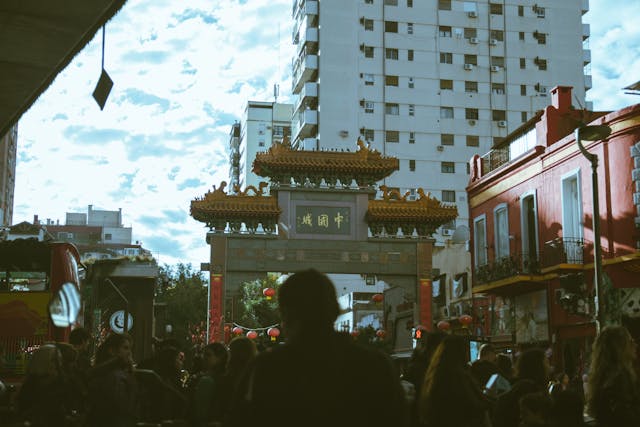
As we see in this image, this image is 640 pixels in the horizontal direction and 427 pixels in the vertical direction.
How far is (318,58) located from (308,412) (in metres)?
57.3

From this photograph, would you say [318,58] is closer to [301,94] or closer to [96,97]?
[301,94]

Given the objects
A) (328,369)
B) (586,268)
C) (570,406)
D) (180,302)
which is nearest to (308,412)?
(328,369)

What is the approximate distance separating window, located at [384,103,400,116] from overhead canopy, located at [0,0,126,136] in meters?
53.1

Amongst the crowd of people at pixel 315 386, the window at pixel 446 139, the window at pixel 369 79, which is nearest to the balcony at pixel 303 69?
the window at pixel 369 79

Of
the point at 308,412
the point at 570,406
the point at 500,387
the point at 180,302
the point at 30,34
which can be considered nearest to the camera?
the point at 308,412

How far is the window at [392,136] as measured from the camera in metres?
59.4

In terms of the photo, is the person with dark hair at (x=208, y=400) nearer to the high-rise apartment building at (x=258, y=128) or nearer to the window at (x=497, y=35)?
the window at (x=497, y=35)

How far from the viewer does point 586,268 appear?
81.4 ft

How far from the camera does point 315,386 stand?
10.4 ft

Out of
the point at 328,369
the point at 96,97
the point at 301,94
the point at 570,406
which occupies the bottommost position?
the point at 570,406

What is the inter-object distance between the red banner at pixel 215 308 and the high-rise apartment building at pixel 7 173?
26053 millimetres

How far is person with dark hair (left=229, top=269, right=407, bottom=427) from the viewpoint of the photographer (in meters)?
3.14

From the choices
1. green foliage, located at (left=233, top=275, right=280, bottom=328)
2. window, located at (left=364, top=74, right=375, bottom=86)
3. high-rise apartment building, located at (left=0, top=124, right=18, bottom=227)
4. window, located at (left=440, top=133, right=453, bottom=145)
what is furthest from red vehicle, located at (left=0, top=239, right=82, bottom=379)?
window, located at (left=440, top=133, right=453, bottom=145)

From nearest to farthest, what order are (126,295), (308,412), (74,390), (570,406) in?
(308,412), (570,406), (74,390), (126,295)
